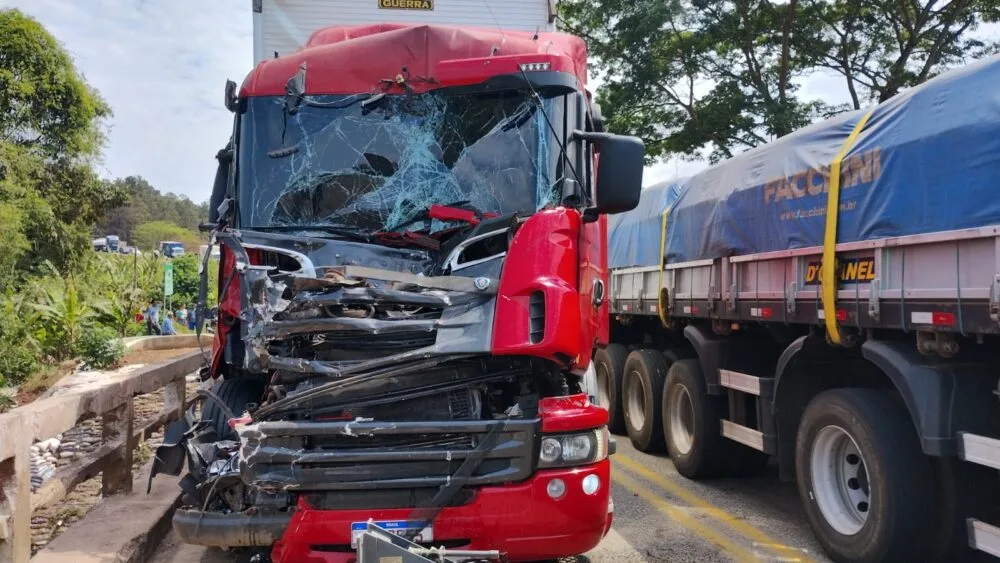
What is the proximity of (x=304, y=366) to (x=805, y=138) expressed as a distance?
378 centimetres

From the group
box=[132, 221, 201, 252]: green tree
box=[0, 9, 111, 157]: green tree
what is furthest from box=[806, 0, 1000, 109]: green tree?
box=[132, 221, 201, 252]: green tree

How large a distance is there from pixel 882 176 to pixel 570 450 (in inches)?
95.5

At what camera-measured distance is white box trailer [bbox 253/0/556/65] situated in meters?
7.20

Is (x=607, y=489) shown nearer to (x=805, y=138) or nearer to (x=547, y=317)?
(x=547, y=317)

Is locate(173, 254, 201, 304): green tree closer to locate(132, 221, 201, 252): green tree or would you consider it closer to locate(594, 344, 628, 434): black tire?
locate(132, 221, 201, 252): green tree

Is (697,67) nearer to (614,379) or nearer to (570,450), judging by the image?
(614,379)

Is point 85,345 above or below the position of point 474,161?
below

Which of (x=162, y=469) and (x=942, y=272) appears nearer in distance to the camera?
(x=942, y=272)

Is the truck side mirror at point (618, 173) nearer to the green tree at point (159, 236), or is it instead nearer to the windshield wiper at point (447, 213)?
the windshield wiper at point (447, 213)

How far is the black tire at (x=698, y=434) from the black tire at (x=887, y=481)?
2059 millimetres

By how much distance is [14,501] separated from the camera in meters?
3.66

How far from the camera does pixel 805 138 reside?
213 inches

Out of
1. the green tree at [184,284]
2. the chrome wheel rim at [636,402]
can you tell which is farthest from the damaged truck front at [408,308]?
the green tree at [184,284]

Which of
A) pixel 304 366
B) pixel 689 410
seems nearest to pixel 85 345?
pixel 689 410
